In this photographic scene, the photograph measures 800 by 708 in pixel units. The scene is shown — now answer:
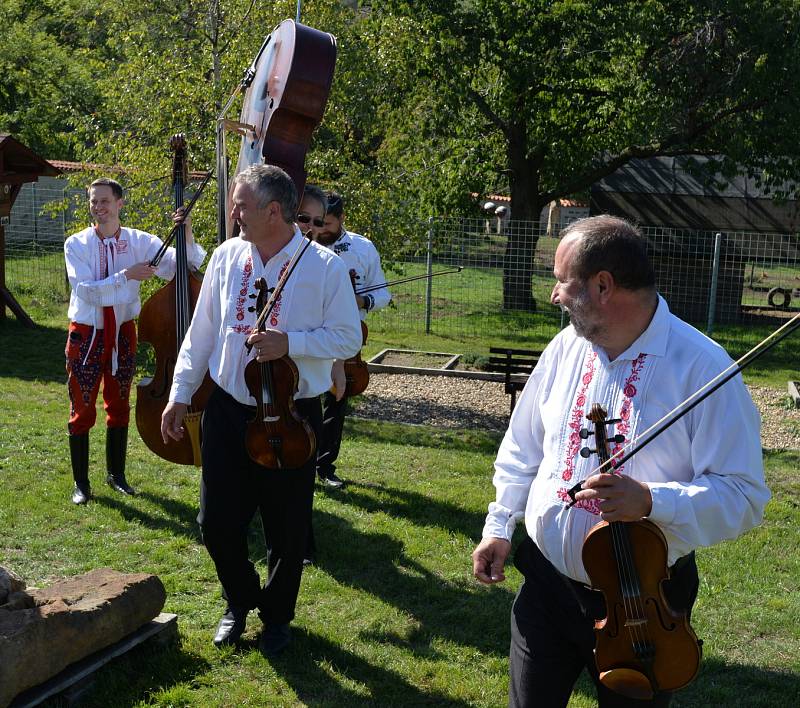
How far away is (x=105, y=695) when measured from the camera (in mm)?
3883

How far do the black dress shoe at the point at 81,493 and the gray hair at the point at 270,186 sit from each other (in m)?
3.02

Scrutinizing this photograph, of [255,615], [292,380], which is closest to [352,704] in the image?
[255,615]

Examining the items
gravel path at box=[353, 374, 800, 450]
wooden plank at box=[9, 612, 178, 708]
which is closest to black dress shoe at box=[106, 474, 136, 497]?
wooden plank at box=[9, 612, 178, 708]

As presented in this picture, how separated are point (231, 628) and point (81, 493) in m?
2.37

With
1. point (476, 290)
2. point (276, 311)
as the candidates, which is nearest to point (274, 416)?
point (276, 311)

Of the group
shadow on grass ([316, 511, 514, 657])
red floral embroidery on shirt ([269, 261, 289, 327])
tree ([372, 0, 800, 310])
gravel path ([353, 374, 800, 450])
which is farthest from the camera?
tree ([372, 0, 800, 310])

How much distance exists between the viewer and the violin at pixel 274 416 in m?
3.98

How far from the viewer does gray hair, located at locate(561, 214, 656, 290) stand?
2.56 meters

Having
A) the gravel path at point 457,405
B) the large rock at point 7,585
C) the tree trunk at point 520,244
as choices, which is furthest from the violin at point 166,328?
the tree trunk at point 520,244

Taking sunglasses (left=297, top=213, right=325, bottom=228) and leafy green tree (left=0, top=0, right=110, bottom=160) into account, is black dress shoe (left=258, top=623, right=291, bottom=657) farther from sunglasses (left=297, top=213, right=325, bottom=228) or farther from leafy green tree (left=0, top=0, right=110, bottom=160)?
leafy green tree (left=0, top=0, right=110, bottom=160)

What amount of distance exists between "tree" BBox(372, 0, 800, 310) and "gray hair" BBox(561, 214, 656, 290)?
1139cm

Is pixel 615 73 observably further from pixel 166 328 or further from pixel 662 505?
pixel 662 505

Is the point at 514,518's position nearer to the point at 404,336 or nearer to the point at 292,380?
the point at 292,380

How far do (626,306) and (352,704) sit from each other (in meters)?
2.17
